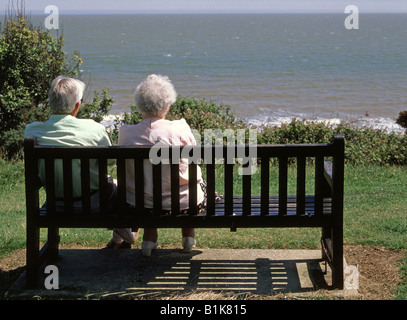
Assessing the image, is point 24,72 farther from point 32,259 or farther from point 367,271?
point 367,271

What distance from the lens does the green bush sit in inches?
449

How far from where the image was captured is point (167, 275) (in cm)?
430

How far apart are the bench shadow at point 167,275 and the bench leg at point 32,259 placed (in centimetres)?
6

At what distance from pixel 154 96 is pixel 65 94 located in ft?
2.05

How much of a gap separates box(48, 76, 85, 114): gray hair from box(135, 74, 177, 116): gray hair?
426mm

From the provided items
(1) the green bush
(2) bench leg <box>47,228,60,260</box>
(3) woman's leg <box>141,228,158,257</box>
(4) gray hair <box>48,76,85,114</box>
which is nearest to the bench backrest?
(4) gray hair <box>48,76,85,114</box>

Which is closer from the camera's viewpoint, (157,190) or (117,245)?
(157,190)

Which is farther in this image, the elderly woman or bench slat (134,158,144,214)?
the elderly woman

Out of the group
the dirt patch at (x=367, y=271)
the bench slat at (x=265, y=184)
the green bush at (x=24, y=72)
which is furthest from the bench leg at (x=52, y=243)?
the green bush at (x=24, y=72)

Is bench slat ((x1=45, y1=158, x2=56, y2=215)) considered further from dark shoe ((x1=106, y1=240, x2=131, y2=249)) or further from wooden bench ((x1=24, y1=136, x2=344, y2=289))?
dark shoe ((x1=106, y1=240, x2=131, y2=249))

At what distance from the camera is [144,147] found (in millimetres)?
3924

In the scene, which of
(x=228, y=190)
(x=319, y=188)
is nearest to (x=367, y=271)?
(x=319, y=188)
